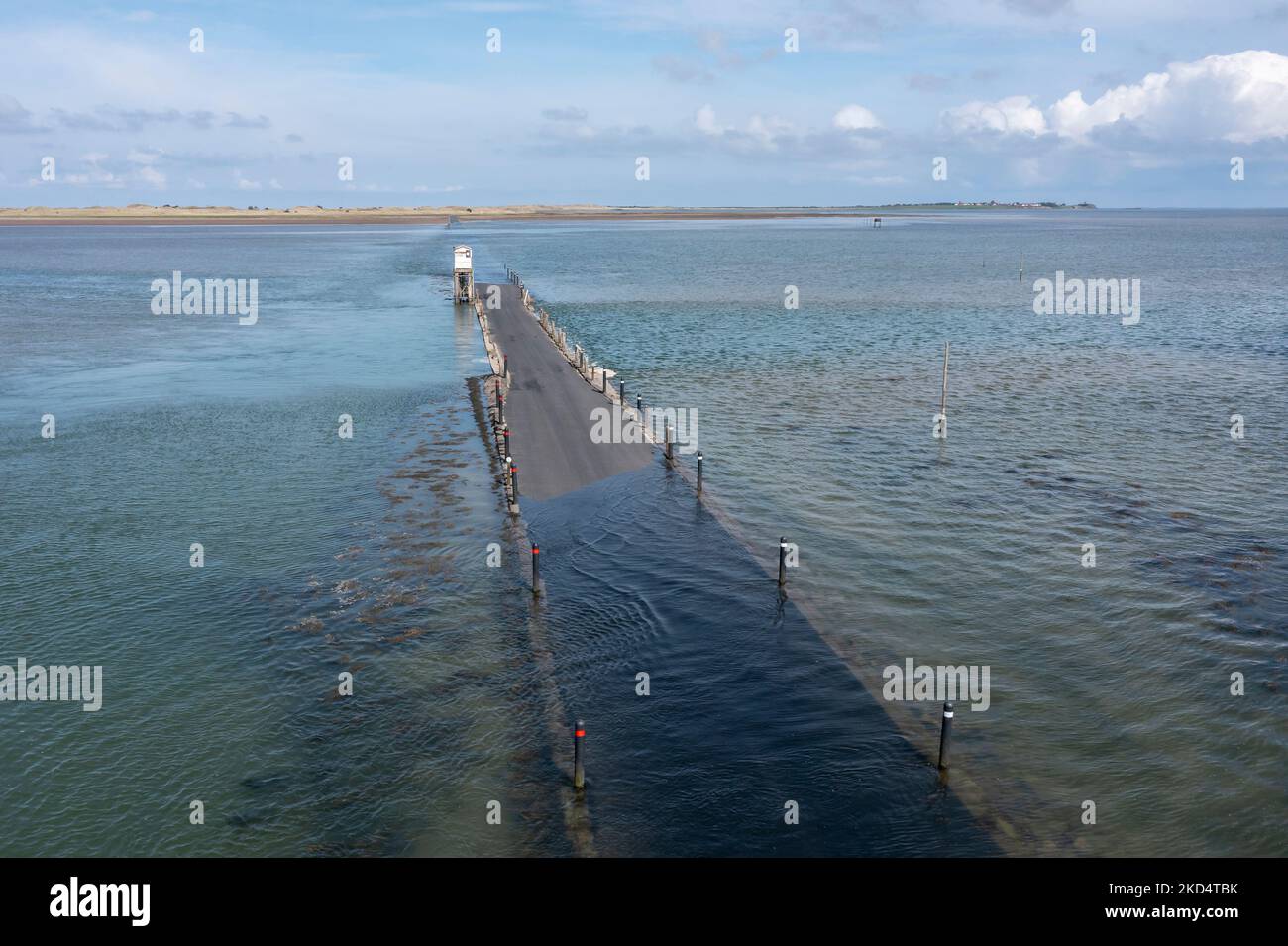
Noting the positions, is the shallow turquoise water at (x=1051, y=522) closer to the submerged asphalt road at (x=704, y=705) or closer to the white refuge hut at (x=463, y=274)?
the submerged asphalt road at (x=704, y=705)

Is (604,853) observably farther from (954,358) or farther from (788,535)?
(954,358)
